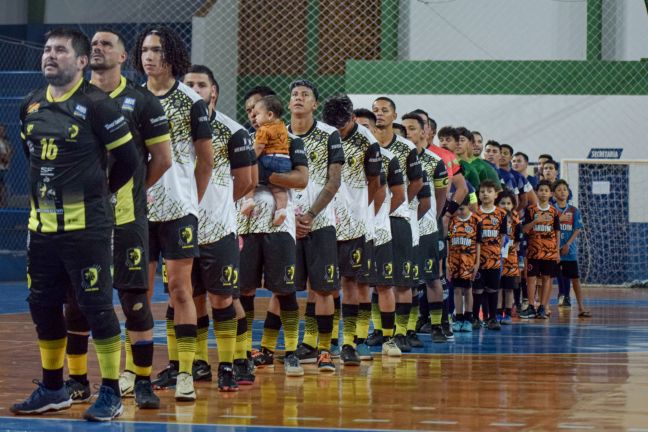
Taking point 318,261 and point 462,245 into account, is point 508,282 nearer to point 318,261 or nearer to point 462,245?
point 462,245

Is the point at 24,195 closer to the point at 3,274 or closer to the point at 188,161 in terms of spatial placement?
the point at 3,274

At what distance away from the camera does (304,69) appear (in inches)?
919

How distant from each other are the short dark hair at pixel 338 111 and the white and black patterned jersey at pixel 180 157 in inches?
90.1

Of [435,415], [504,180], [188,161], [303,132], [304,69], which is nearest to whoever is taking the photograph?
[435,415]

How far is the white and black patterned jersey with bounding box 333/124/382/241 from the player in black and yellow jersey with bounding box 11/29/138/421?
3.35 metres

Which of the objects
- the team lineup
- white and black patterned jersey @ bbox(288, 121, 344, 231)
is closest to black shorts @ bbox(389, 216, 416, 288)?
the team lineup

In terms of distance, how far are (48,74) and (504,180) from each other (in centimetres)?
990

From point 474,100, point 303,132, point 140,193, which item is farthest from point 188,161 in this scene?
point 474,100

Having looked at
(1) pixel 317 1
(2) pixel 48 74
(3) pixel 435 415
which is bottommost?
(3) pixel 435 415

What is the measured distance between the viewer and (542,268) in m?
15.0

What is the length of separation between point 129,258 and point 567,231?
420 inches

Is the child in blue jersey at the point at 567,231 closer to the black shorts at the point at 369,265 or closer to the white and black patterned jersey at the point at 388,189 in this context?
the white and black patterned jersey at the point at 388,189

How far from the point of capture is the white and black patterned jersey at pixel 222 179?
7.27m

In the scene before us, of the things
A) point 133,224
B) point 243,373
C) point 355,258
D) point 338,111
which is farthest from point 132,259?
point 338,111
